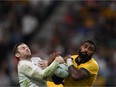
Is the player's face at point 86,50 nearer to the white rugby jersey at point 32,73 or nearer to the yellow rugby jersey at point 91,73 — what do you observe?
the yellow rugby jersey at point 91,73

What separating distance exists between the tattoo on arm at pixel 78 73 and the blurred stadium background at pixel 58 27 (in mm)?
8103

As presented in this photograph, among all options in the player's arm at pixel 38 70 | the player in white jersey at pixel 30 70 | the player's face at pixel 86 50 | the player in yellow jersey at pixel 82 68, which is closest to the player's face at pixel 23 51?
the player in white jersey at pixel 30 70

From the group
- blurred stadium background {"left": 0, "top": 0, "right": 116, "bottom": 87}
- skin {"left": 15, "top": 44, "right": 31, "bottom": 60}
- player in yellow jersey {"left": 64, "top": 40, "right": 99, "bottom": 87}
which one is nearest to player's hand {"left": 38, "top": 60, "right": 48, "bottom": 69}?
skin {"left": 15, "top": 44, "right": 31, "bottom": 60}

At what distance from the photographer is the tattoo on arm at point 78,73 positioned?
10156 mm

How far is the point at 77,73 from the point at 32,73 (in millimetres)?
719

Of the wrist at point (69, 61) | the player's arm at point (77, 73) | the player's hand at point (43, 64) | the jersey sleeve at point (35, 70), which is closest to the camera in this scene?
the jersey sleeve at point (35, 70)

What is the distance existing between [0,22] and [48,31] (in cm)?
162

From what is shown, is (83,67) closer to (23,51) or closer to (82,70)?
(82,70)

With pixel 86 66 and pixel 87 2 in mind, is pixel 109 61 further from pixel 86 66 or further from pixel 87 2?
pixel 86 66

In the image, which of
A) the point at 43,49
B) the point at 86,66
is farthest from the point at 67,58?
the point at 43,49

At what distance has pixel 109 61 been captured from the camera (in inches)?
753

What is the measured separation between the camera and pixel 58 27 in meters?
20.8

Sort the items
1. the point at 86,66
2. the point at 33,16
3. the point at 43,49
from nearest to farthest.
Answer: the point at 86,66, the point at 43,49, the point at 33,16

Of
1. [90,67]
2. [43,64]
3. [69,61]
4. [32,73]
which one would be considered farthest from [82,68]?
[32,73]
